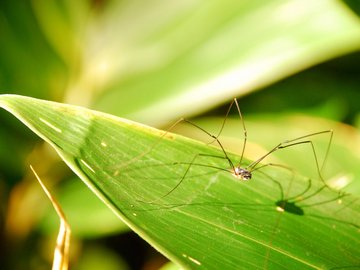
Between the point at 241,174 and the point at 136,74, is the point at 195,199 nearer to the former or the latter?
the point at 241,174

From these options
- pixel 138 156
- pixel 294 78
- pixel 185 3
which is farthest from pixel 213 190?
pixel 294 78

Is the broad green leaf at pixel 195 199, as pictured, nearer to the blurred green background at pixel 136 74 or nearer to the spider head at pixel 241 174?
the spider head at pixel 241 174

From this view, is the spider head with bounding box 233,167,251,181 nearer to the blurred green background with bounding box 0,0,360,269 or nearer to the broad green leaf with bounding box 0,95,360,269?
the broad green leaf with bounding box 0,95,360,269

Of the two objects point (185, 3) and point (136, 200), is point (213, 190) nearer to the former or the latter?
point (136, 200)

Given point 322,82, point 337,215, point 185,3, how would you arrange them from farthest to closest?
point 322,82 → point 185,3 → point 337,215

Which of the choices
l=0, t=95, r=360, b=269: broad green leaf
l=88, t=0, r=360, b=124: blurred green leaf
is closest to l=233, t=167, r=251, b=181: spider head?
l=0, t=95, r=360, b=269: broad green leaf

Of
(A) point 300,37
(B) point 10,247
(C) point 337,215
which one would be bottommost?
(B) point 10,247
